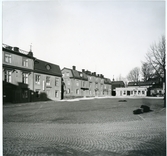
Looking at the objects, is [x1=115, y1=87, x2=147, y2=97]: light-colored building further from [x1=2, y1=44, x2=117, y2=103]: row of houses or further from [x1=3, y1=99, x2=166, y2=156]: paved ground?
[x1=3, y1=99, x2=166, y2=156]: paved ground

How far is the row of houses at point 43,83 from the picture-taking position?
10148 mm

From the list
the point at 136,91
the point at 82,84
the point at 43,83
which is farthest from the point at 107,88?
the point at 43,83

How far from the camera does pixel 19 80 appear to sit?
1354 centimetres

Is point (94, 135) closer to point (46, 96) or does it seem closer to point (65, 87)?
point (46, 96)

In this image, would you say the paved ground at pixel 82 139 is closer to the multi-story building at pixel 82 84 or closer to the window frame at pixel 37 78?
the window frame at pixel 37 78

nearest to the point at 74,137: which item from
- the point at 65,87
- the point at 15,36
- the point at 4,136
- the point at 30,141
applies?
the point at 30,141

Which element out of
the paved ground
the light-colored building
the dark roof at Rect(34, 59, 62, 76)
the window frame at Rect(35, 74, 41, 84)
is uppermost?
the dark roof at Rect(34, 59, 62, 76)

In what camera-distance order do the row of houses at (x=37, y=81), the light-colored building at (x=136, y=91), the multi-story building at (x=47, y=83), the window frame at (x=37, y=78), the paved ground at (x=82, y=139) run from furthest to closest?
the light-colored building at (x=136, y=91)
the window frame at (x=37, y=78)
the multi-story building at (x=47, y=83)
the row of houses at (x=37, y=81)
the paved ground at (x=82, y=139)

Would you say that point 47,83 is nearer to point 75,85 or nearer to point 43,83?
point 43,83

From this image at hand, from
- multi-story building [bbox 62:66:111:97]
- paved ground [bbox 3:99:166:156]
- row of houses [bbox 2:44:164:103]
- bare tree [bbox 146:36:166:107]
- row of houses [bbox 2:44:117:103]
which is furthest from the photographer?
multi-story building [bbox 62:66:111:97]

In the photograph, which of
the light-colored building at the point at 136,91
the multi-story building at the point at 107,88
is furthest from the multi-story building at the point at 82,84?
the light-colored building at the point at 136,91

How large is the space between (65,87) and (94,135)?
27050 mm

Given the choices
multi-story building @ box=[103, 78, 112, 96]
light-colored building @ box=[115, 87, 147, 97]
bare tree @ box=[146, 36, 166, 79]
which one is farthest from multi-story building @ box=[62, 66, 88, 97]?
bare tree @ box=[146, 36, 166, 79]

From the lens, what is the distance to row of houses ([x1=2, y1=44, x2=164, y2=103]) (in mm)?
10148
